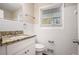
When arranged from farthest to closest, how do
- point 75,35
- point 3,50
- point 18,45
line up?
point 75,35 → point 18,45 → point 3,50

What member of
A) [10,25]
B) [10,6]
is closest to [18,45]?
[10,25]

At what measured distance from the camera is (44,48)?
4.49ft

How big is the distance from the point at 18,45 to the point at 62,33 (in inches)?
29.1

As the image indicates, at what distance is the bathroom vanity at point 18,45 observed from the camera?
2.89 ft

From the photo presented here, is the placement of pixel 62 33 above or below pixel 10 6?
below

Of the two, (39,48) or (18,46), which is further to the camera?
(39,48)

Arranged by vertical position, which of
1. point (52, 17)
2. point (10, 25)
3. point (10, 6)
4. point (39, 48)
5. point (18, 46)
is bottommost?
point (39, 48)

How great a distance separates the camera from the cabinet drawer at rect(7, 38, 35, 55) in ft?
3.09

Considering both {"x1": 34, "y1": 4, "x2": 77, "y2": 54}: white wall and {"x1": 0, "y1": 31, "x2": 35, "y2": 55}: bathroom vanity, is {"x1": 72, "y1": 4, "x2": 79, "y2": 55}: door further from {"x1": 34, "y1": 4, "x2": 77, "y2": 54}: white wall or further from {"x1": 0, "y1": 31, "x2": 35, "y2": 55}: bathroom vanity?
{"x1": 0, "y1": 31, "x2": 35, "y2": 55}: bathroom vanity

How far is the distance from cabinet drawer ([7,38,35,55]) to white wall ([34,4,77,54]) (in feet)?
0.57

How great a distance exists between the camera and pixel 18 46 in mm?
1073

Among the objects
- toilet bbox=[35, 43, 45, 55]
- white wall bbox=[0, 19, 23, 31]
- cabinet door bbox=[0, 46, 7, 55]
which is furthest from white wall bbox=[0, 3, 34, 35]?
cabinet door bbox=[0, 46, 7, 55]

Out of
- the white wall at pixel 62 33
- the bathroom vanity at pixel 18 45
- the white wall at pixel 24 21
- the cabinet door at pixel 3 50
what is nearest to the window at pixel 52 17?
the white wall at pixel 62 33

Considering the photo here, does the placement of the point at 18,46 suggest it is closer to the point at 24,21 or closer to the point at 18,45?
the point at 18,45
